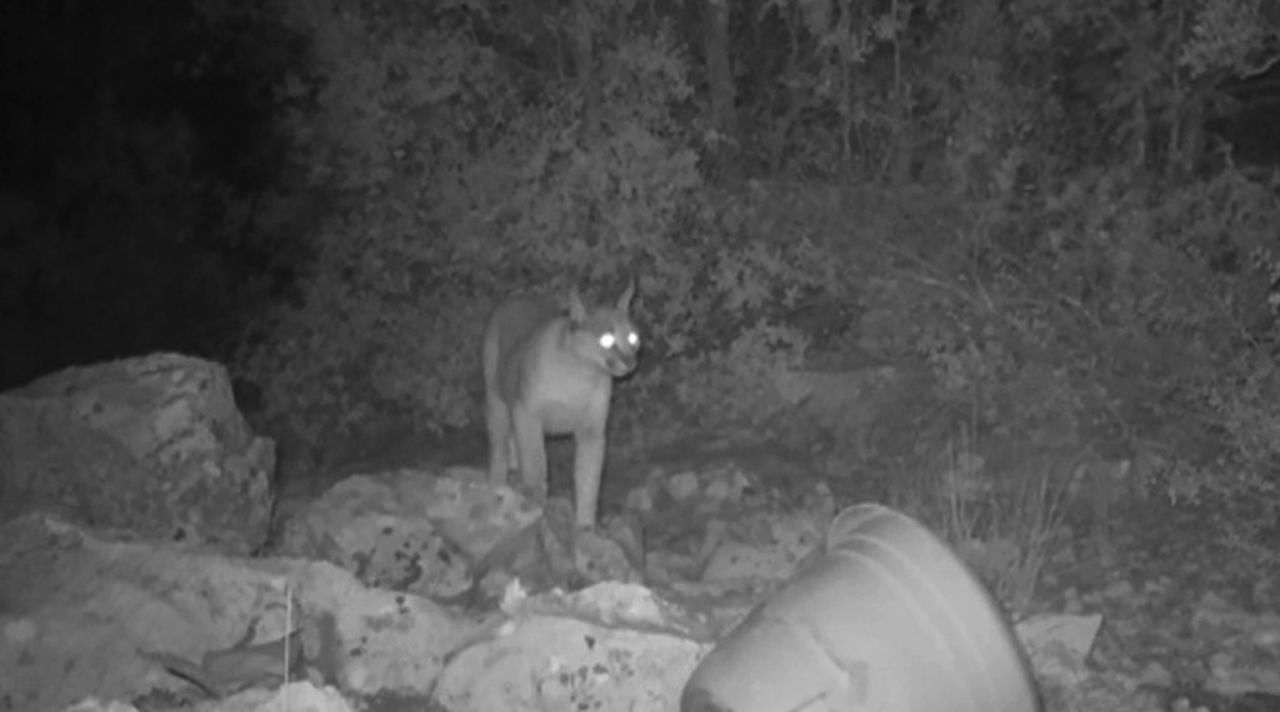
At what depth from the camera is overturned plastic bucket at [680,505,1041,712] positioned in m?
4.33

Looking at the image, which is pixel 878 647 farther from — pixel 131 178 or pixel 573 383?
pixel 131 178

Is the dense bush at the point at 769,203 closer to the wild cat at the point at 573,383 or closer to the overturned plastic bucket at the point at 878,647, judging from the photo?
the wild cat at the point at 573,383

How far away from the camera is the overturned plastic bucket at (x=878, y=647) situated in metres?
4.33

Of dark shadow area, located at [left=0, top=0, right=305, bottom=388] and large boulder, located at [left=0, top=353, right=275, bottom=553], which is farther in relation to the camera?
dark shadow area, located at [left=0, top=0, right=305, bottom=388]

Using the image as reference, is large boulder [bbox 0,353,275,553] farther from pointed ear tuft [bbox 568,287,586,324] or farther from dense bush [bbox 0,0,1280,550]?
dense bush [bbox 0,0,1280,550]

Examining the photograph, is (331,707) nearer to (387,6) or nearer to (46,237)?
(387,6)

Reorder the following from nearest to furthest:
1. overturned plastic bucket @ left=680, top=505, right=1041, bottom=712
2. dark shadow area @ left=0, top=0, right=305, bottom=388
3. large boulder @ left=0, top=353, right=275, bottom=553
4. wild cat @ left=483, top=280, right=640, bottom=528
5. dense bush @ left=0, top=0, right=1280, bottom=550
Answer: overturned plastic bucket @ left=680, top=505, right=1041, bottom=712 → large boulder @ left=0, top=353, right=275, bottom=553 → wild cat @ left=483, top=280, right=640, bottom=528 → dense bush @ left=0, top=0, right=1280, bottom=550 → dark shadow area @ left=0, top=0, right=305, bottom=388

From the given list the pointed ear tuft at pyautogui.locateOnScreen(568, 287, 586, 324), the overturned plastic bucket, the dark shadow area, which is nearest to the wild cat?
the pointed ear tuft at pyautogui.locateOnScreen(568, 287, 586, 324)

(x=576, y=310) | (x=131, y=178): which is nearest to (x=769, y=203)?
(x=576, y=310)

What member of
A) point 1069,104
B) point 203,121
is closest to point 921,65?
point 1069,104

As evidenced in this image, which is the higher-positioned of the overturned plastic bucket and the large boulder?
the overturned plastic bucket

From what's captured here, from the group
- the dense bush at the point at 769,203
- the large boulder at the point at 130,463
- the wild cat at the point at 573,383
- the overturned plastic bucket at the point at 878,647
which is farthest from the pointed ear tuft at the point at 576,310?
the overturned plastic bucket at the point at 878,647

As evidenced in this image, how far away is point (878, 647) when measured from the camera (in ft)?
14.5

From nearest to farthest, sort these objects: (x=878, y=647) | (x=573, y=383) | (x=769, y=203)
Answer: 1. (x=878, y=647)
2. (x=573, y=383)
3. (x=769, y=203)
